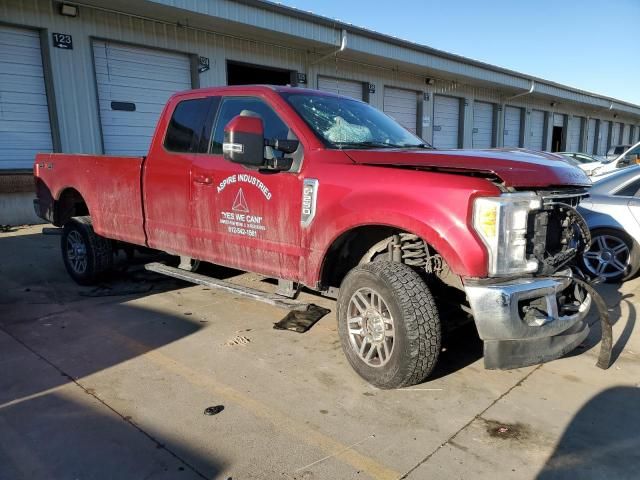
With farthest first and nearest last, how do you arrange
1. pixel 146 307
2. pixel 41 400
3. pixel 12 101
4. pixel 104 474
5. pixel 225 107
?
pixel 12 101 < pixel 146 307 < pixel 225 107 < pixel 41 400 < pixel 104 474

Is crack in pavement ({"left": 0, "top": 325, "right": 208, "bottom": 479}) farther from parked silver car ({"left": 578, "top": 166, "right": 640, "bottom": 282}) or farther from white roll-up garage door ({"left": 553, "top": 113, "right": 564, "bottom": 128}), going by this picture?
white roll-up garage door ({"left": 553, "top": 113, "right": 564, "bottom": 128})

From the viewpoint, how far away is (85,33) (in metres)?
10.5

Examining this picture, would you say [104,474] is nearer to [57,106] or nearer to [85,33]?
[57,106]

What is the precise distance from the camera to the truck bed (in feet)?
16.4

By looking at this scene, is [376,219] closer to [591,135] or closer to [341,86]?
[341,86]

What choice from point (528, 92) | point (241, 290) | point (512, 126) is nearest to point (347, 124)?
point (241, 290)

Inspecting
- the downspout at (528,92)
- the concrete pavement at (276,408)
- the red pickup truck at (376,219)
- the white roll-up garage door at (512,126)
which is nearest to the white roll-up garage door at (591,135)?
the white roll-up garage door at (512,126)

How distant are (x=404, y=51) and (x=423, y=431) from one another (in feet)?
51.3

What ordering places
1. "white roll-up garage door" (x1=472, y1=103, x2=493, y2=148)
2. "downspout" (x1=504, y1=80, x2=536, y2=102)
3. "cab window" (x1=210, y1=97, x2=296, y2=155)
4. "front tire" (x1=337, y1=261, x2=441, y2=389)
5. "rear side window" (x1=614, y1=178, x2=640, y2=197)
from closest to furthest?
"front tire" (x1=337, y1=261, x2=441, y2=389)
"cab window" (x1=210, y1=97, x2=296, y2=155)
"rear side window" (x1=614, y1=178, x2=640, y2=197)
"white roll-up garage door" (x1=472, y1=103, x2=493, y2=148)
"downspout" (x1=504, y1=80, x2=536, y2=102)

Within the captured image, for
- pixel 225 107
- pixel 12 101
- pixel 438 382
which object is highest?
pixel 12 101

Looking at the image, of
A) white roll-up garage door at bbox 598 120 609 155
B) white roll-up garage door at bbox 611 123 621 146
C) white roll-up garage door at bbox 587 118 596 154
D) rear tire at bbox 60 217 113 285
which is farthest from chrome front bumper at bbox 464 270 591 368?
white roll-up garage door at bbox 611 123 621 146

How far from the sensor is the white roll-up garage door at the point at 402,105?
1828 cm

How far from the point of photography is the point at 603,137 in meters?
38.2

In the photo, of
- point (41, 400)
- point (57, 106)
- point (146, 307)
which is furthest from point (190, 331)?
point (57, 106)
